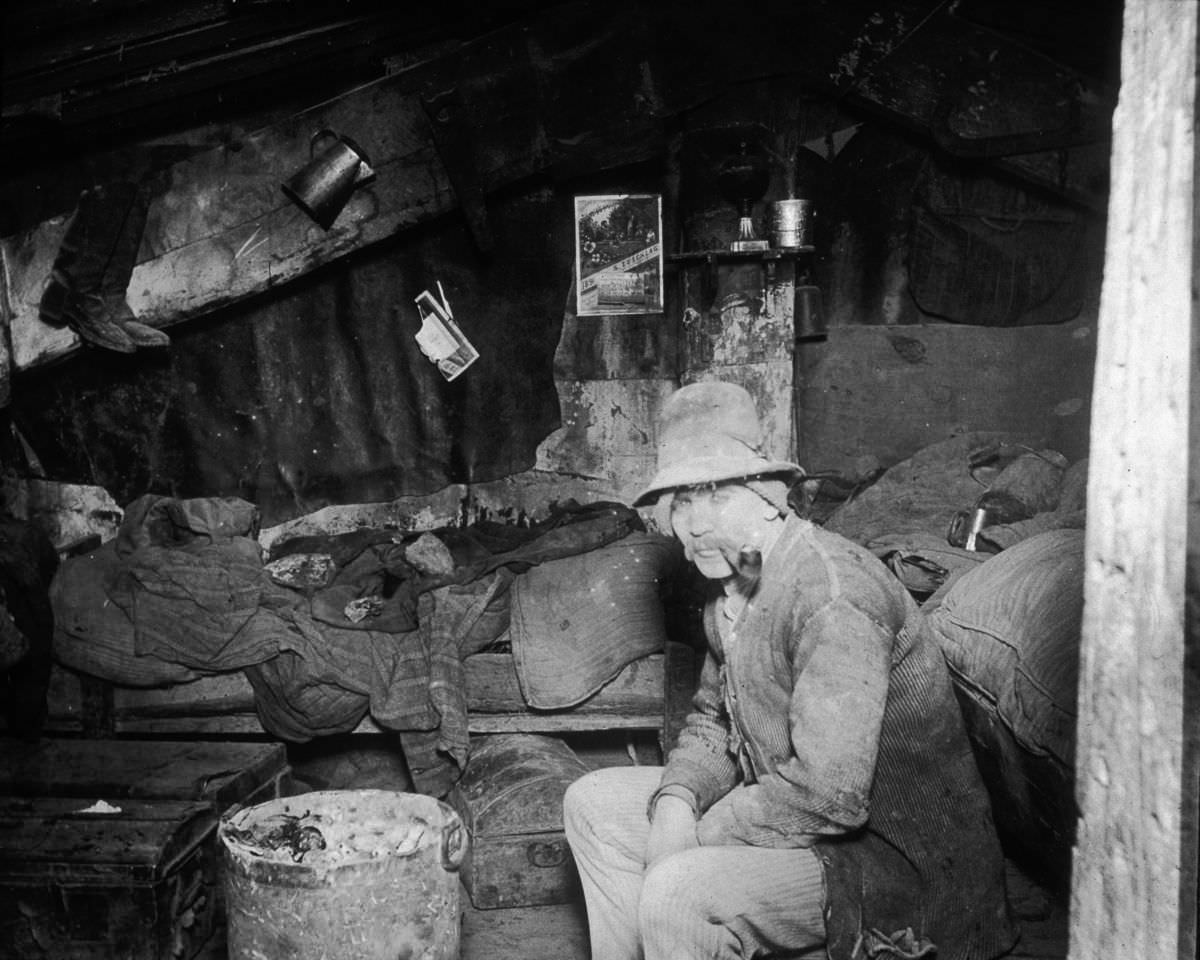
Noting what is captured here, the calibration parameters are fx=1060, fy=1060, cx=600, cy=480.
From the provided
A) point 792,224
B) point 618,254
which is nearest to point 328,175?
point 618,254

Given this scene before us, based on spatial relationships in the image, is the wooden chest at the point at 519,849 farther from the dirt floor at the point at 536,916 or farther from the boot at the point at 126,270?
the boot at the point at 126,270

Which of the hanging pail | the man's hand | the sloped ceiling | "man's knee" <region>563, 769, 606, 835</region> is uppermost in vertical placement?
the sloped ceiling

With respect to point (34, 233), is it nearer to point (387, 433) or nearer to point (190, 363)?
point (190, 363)

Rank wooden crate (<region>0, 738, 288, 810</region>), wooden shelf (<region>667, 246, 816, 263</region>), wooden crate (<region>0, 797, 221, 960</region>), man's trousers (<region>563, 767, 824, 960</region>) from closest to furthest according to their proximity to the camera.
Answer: man's trousers (<region>563, 767, 824, 960</region>) < wooden crate (<region>0, 797, 221, 960</region>) < wooden crate (<region>0, 738, 288, 810</region>) < wooden shelf (<region>667, 246, 816, 263</region>)

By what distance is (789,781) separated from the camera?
2.41m

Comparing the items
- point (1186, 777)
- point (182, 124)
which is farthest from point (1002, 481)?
point (182, 124)

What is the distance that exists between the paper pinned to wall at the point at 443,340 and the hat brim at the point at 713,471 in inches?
120

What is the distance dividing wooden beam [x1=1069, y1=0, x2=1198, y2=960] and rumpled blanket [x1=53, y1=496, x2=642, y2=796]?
3102mm

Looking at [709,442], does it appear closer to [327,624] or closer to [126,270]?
[327,624]

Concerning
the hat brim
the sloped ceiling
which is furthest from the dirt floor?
the sloped ceiling

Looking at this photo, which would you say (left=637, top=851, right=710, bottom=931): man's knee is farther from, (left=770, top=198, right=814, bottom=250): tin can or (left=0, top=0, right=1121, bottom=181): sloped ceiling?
(left=0, top=0, right=1121, bottom=181): sloped ceiling

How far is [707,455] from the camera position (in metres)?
2.63

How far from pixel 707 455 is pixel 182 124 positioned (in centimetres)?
411

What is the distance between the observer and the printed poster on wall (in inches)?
214
